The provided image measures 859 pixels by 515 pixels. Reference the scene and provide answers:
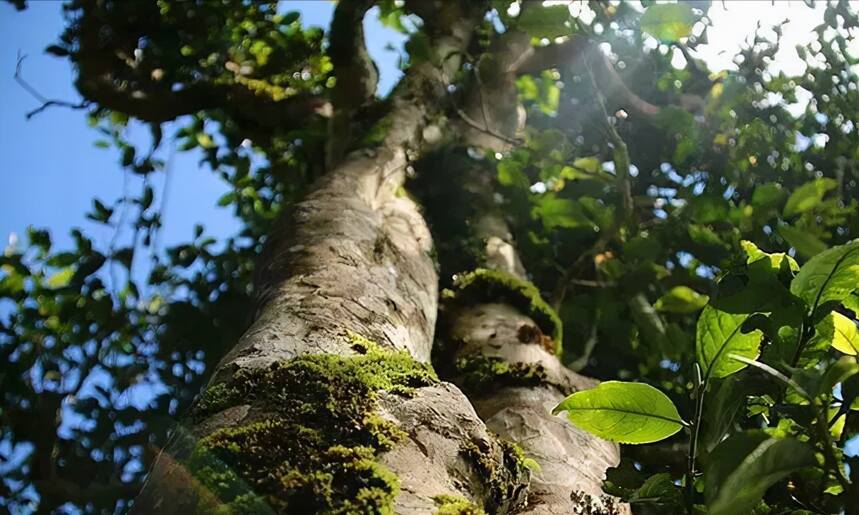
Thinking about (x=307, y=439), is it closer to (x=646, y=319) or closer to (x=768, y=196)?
(x=646, y=319)

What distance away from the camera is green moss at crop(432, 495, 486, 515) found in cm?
97

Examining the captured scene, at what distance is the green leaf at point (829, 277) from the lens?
3.20 ft

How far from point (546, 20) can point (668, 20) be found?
0.44 m

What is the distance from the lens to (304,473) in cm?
96

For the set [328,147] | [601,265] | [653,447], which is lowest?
[653,447]

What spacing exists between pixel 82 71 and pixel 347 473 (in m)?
2.98

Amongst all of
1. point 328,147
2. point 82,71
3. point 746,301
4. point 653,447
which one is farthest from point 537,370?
point 82,71

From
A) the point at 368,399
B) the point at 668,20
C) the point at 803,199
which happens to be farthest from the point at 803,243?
the point at 803,199

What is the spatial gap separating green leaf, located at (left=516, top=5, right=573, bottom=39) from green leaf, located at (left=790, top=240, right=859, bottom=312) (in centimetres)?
166

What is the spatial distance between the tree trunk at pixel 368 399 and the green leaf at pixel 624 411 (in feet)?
0.68

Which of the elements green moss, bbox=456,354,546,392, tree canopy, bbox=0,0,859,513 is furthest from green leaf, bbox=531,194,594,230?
green moss, bbox=456,354,546,392

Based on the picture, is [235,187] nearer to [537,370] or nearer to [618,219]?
[618,219]

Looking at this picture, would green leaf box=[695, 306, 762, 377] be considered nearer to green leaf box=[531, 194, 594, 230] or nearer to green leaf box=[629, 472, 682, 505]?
green leaf box=[629, 472, 682, 505]

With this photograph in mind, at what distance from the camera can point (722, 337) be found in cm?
104
